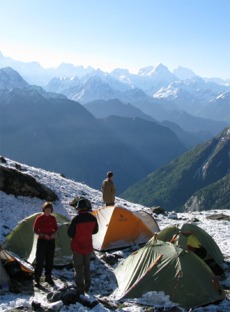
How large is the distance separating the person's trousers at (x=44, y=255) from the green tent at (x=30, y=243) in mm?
2210

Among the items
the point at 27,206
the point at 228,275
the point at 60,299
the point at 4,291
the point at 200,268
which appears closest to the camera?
the point at 60,299

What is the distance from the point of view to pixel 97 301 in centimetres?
1260

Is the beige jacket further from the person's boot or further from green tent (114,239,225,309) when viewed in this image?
the person's boot

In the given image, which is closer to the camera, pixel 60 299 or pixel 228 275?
pixel 60 299

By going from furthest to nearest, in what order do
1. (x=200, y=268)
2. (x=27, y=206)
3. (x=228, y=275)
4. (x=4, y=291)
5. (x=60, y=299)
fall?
(x=27, y=206)
(x=228, y=275)
(x=200, y=268)
(x=4, y=291)
(x=60, y=299)

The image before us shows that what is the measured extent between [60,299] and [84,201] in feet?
10.7

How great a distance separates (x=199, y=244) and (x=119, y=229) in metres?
4.80

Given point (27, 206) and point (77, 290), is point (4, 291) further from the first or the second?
point (27, 206)

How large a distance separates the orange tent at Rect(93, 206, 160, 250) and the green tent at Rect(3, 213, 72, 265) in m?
2.62

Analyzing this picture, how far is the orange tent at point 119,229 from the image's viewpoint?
20.6 metres

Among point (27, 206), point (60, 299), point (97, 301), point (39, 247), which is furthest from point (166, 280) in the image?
point (27, 206)

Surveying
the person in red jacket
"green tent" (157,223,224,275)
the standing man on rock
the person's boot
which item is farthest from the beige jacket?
the person's boot

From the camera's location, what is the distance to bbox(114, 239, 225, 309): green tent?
13539 millimetres

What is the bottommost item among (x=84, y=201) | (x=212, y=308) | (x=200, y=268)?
(x=212, y=308)
